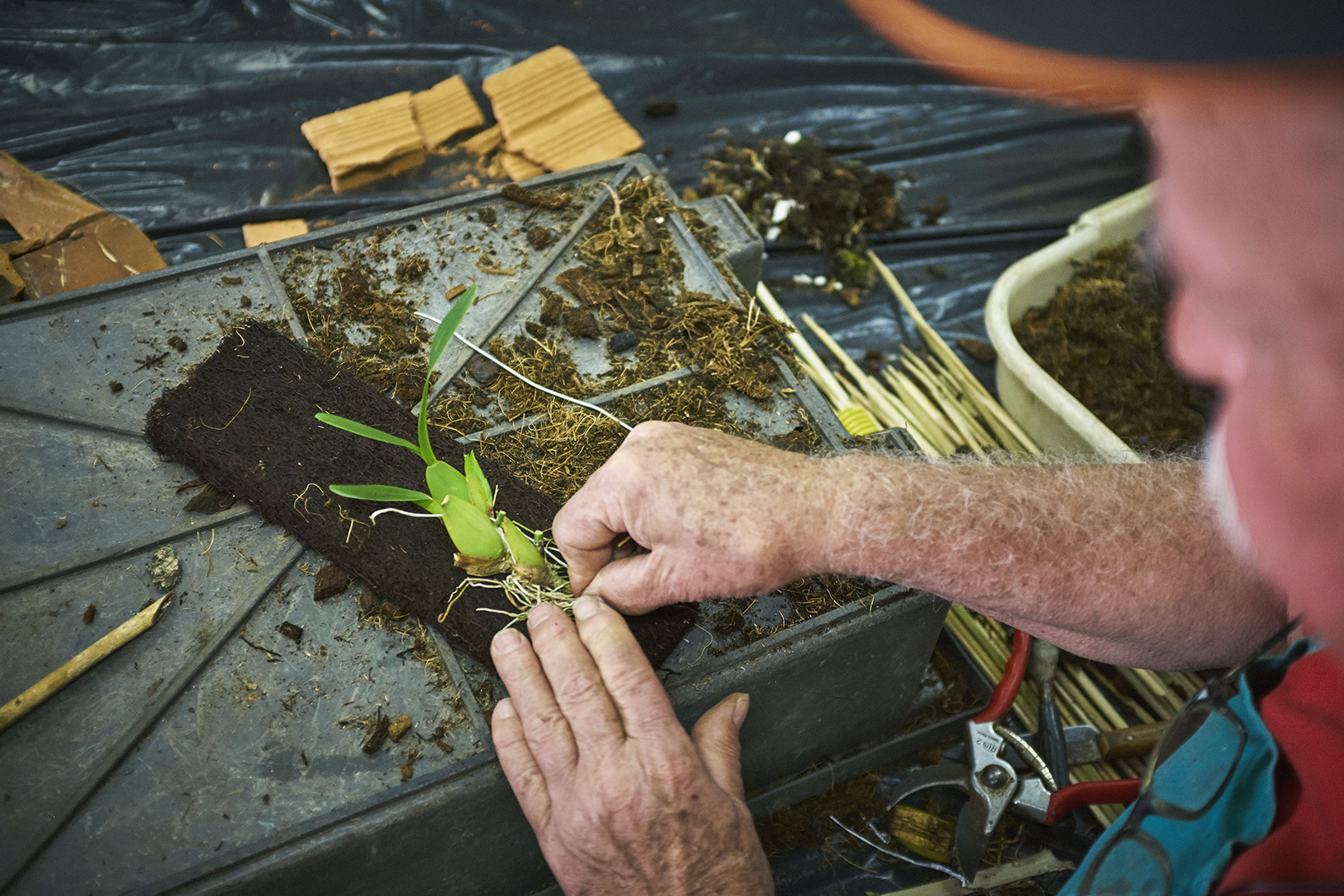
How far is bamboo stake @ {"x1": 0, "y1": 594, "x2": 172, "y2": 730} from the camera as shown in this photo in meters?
1.40

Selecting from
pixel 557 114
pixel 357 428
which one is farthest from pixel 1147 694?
pixel 557 114

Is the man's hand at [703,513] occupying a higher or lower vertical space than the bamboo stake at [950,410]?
higher

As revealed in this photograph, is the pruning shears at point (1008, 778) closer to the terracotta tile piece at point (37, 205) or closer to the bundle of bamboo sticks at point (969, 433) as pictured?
the bundle of bamboo sticks at point (969, 433)

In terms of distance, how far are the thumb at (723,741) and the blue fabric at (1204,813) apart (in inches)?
20.3

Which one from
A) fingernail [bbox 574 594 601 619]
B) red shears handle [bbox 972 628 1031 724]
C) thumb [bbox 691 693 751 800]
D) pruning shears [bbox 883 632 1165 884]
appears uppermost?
fingernail [bbox 574 594 601 619]

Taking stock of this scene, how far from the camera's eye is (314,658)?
4.90 feet

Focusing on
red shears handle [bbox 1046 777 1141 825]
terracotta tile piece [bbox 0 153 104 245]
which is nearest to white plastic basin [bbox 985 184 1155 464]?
red shears handle [bbox 1046 777 1141 825]

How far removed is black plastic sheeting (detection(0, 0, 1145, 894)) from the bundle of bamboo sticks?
6.2 inches

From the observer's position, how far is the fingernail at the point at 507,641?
4.44ft

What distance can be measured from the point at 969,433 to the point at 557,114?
6.56ft

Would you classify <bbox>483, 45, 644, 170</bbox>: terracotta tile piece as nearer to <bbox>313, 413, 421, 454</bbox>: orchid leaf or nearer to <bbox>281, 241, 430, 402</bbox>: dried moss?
<bbox>281, 241, 430, 402</bbox>: dried moss

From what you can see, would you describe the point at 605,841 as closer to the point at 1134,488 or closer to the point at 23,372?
the point at 1134,488

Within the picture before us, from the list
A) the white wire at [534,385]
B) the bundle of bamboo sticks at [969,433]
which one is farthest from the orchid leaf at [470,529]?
the bundle of bamboo sticks at [969,433]

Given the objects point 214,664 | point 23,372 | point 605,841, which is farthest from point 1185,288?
point 23,372
